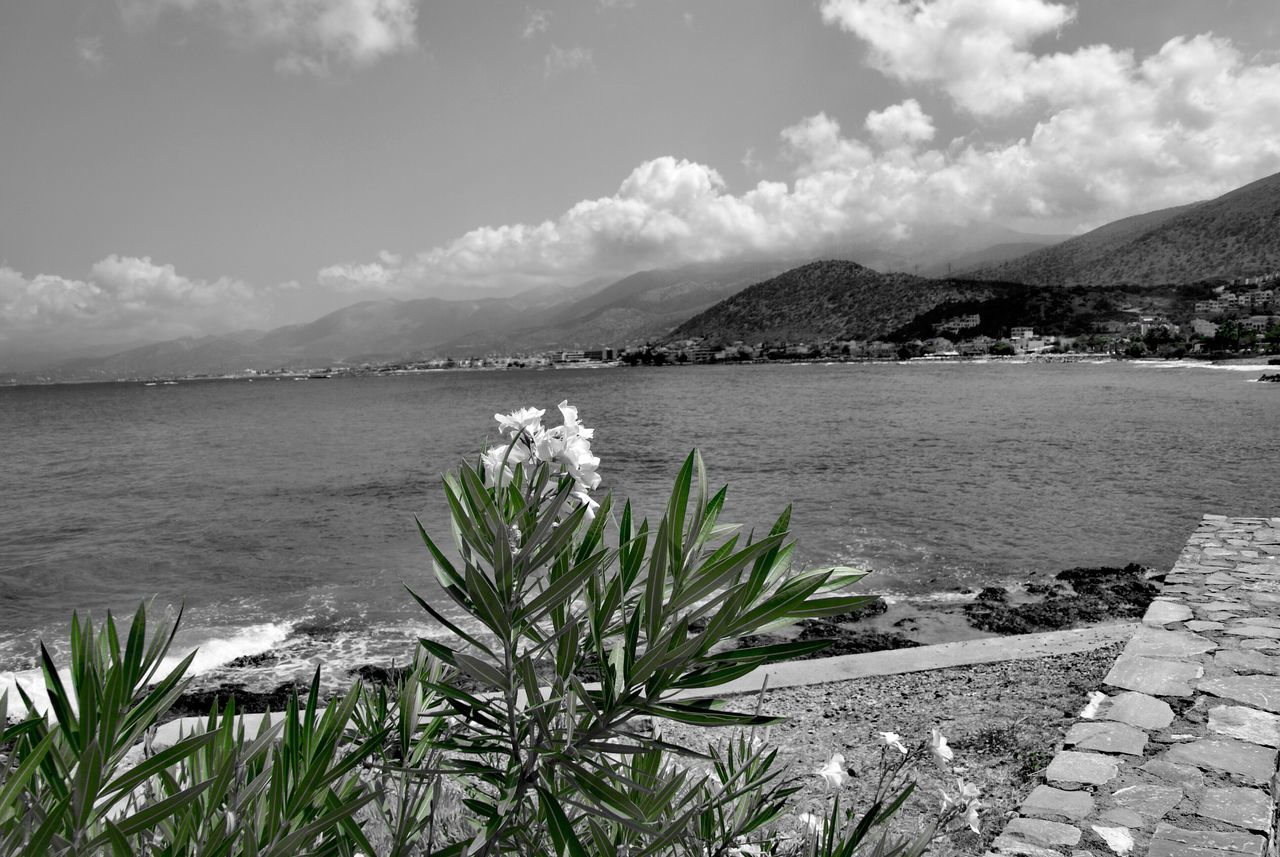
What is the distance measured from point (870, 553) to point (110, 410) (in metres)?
79.6

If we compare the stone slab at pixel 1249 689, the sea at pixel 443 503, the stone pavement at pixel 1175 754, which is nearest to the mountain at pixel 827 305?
the sea at pixel 443 503

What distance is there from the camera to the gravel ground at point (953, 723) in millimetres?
3896

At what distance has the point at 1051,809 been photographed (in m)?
3.18

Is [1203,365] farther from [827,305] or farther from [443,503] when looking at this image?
[827,305]

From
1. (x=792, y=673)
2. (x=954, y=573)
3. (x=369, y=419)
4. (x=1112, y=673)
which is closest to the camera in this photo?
(x=1112, y=673)

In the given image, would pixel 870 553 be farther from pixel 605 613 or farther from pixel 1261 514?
pixel 605 613

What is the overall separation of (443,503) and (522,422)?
19.3 metres

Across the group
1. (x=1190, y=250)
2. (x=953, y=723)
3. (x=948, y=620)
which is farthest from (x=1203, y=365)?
(x=953, y=723)

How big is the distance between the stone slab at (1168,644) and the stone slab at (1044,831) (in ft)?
7.17

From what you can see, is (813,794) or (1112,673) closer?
(813,794)

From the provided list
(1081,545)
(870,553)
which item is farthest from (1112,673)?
(1081,545)

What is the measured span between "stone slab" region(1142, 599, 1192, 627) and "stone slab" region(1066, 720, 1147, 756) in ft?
6.41

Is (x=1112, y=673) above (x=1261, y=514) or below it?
above

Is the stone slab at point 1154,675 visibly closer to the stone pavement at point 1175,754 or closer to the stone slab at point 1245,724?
the stone pavement at point 1175,754
